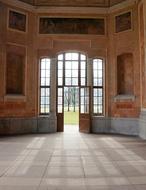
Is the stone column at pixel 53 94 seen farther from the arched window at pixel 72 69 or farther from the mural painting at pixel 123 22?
the mural painting at pixel 123 22

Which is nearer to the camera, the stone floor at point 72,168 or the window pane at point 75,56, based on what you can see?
the stone floor at point 72,168

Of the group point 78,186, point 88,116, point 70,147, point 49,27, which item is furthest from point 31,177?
point 49,27

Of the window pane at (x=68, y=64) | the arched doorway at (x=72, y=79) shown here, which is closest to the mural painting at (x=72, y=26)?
the arched doorway at (x=72, y=79)

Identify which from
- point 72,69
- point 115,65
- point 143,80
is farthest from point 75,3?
point 143,80

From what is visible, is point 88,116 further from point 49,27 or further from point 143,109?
point 49,27

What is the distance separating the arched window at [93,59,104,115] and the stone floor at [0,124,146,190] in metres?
5.99

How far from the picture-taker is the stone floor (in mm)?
5168

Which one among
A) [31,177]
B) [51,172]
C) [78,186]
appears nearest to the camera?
[78,186]

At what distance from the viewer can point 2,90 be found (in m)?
14.0

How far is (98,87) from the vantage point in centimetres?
1585

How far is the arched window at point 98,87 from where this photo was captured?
622 inches

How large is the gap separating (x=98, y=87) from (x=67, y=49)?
2717 mm

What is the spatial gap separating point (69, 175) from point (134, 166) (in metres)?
1.78

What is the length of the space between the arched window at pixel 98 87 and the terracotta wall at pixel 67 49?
38cm
